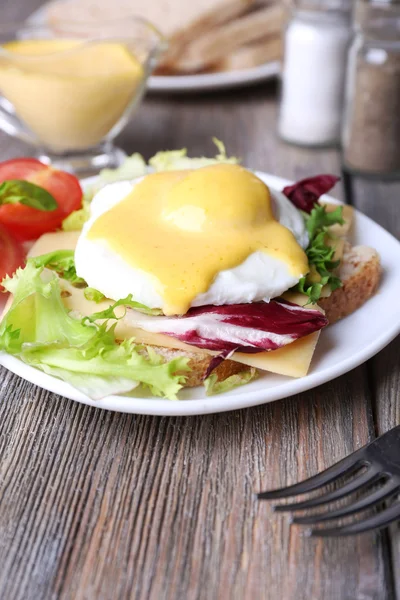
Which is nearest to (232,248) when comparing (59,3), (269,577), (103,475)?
(103,475)

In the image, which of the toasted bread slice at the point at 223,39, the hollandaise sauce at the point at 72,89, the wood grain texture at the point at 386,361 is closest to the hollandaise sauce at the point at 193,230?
the wood grain texture at the point at 386,361

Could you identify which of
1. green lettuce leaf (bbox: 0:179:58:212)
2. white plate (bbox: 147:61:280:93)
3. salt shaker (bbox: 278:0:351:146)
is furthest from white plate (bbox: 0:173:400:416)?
white plate (bbox: 147:61:280:93)

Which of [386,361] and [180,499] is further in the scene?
[386,361]

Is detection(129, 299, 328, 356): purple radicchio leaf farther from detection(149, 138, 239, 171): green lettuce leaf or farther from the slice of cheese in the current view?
detection(149, 138, 239, 171): green lettuce leaf

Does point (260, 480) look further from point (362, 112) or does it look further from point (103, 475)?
point (362, 112)

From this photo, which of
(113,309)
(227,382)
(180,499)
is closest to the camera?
(180,499)

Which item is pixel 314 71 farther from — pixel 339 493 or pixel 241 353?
pixel 339 493

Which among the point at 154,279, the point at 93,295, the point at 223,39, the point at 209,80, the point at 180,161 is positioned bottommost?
the point at 209,80

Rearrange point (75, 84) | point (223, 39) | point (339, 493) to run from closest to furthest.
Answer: point (339, 493), point (75, 84), point (223, 39)

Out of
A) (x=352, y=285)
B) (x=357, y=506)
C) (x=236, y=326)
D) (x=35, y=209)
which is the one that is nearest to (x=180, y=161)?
(x=35, y=209)
